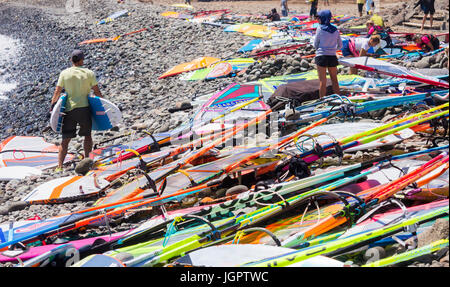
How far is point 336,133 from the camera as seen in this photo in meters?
7.08

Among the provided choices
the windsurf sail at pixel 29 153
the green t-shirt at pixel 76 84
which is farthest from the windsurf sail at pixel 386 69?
the windsurf sail at pixel 29 153

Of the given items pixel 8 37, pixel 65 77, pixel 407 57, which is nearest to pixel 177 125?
pixel 65 77

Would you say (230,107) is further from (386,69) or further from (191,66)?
(191,66)

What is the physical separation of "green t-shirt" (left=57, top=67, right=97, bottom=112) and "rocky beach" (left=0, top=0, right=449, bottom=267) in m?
0.86

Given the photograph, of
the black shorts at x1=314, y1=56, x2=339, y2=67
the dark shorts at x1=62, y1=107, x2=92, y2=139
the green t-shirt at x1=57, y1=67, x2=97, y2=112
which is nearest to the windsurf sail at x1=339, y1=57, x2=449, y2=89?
the black shorts at x1=314, y1=56, x2=339, y2=67

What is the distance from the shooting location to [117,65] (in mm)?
17156

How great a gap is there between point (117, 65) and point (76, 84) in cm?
976

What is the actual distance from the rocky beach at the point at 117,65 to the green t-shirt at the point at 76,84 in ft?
2.84

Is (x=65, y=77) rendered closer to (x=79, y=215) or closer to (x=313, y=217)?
(x=79, y=215)

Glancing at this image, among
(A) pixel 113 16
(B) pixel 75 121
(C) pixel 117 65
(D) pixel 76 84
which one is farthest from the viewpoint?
(A) pixel 113 16

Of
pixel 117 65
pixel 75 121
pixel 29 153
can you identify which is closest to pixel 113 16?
pixel 117 65

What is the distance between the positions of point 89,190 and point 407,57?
7411 mm

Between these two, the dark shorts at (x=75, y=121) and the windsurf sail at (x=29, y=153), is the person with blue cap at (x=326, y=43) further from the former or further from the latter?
the windsurf sail at (x=29, y=153)

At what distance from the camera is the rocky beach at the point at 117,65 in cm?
828
